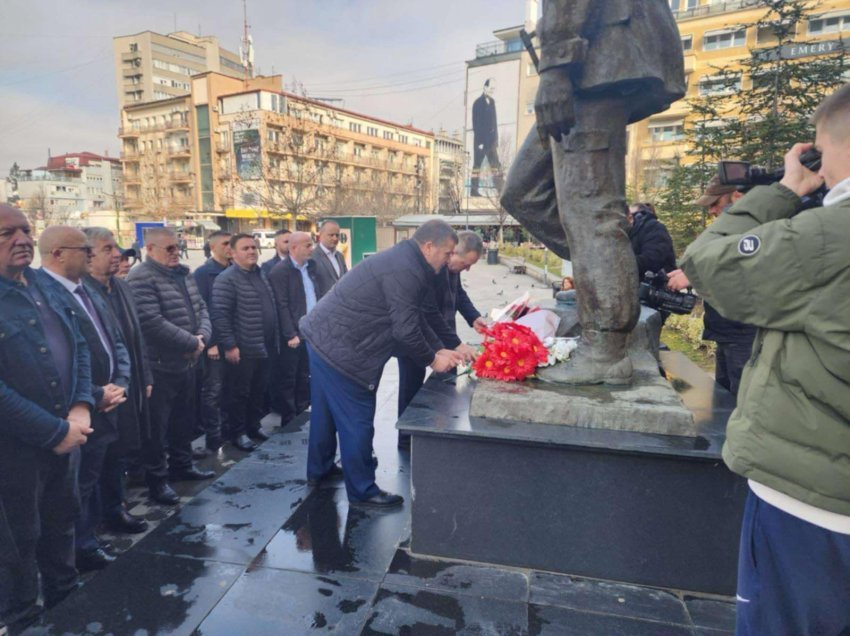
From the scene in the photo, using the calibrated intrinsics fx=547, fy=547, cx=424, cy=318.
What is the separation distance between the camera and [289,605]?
7.98 feet

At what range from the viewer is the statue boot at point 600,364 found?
2959 millimetres

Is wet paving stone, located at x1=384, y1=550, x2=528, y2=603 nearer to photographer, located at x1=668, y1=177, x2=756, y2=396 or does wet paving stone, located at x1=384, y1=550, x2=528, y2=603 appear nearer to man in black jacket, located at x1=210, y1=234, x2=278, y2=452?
photographer, located at x1=668, y1=177, x2=756, y2=396

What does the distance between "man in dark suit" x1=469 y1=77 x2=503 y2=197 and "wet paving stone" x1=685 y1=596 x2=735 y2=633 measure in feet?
181

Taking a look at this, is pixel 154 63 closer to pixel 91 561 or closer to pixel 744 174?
pixel 91 561

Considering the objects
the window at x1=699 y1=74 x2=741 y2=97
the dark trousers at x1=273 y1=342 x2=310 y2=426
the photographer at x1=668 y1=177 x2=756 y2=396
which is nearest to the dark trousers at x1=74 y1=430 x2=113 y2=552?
the dark trousers at x1=273 y1=342 x2=310 y2=426

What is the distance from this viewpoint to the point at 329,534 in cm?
302

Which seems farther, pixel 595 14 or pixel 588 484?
pixel 595 14

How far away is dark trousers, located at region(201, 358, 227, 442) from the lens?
478 cm

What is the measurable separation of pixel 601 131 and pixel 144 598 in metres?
3.19

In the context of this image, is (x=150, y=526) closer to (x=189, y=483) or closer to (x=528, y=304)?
(x=189, y=483)

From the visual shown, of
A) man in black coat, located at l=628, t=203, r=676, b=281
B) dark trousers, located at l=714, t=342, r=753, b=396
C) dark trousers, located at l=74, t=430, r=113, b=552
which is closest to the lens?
dark trousers, located at l=74, t=430, r=113, b=552

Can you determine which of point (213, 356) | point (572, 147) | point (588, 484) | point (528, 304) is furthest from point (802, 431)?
point (213, 356)

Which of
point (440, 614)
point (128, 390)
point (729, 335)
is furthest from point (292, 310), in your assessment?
point (729, 335)

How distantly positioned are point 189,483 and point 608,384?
3145mm
